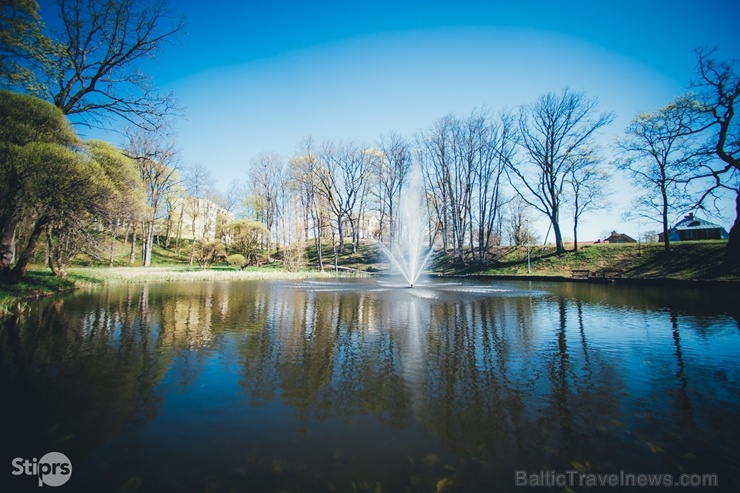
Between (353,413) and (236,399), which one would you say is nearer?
(353,413)

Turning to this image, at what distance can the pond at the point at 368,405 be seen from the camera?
288 cm

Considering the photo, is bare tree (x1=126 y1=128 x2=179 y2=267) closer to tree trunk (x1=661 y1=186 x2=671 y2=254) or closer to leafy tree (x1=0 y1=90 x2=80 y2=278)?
leafy tree (x1=0 y1=90 x2=80 y2=278)

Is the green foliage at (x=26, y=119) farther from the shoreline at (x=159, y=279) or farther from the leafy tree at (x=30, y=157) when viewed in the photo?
the shoreline at (x=159, y=279)

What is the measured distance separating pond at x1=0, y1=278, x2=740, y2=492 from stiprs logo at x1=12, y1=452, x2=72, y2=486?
58mm

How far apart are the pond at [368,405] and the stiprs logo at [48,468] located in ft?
0.19

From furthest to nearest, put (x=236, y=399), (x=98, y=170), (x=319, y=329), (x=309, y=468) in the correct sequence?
(x=98, y=170), (x=319, y=329), (x=236, y=399), (x=309, y=468)

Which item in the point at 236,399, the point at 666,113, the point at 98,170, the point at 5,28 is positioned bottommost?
the point at 236,399

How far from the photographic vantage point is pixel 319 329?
8.84 meters

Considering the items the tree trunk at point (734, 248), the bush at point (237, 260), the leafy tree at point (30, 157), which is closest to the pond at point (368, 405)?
the leafy tree at point (30, 157)

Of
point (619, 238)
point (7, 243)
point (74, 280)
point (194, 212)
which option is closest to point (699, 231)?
point (619, 238)

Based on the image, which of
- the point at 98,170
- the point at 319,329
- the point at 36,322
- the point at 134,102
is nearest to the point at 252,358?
the point at 319,329

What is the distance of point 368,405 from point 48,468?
343 cm

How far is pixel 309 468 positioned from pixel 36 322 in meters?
11.1

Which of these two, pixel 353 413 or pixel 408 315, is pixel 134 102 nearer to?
pixel 408 315
